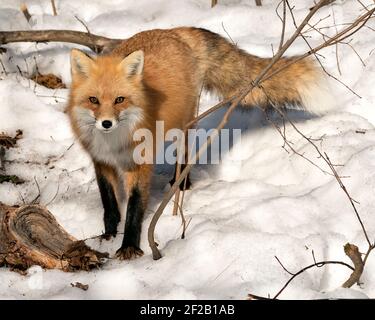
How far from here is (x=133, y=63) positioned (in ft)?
13.6

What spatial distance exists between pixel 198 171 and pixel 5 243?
2.18 metres

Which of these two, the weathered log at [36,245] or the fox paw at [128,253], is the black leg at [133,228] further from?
the weathered log at [36,245]

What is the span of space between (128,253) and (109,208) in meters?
0.53

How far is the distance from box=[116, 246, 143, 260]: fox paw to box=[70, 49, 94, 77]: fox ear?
123 centimetres

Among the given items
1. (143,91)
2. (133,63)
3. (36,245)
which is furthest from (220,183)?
(36,245)

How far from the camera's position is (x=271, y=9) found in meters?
6.93

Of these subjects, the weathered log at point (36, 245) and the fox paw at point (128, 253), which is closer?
the weathered log at point (36, 245)

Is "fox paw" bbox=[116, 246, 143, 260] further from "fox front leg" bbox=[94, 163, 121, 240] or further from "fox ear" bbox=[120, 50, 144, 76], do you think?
"fox ear" bbox=[120, 50, 144, 76]

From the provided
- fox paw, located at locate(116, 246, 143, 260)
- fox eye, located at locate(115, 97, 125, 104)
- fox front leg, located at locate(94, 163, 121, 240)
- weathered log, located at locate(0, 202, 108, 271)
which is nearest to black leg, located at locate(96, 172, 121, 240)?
fox front leg, located at locate(94, 163, 121, 240)

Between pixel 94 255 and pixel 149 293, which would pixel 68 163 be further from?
pixel 149 293

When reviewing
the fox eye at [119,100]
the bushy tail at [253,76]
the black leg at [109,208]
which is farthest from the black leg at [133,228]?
the bushy tail at [253,76]

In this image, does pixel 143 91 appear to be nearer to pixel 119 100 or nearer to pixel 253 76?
pixel 119 100

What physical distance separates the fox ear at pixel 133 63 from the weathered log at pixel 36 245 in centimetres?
113

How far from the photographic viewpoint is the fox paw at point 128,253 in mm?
4025
